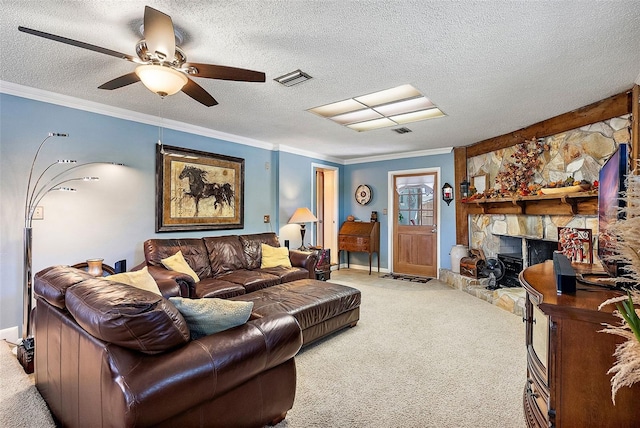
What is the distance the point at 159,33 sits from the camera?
168 centimetres

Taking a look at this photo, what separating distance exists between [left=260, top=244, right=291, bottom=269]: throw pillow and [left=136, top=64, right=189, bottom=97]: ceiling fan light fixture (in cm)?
271

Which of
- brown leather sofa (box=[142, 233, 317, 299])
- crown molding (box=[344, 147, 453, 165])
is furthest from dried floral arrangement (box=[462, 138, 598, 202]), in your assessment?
brown leather sofa (box=[142, 233, 317, 299])

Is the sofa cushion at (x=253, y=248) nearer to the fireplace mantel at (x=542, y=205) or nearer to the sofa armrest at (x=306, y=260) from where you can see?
the sofa armrest at (x=306, y=260)

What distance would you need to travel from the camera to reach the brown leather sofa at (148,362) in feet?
4.04

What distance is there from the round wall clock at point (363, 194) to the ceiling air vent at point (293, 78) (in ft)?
13.1

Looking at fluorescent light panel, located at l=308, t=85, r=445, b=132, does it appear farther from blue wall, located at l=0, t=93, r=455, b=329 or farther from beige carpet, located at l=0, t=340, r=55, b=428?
beige carpet, located at l=0, t=340, r=55, b=428

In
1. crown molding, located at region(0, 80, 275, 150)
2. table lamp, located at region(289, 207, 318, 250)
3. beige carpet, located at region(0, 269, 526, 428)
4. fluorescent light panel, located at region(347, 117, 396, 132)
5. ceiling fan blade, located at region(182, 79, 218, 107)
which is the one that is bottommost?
beige carpet, located at region(0, 269, 526, 428)

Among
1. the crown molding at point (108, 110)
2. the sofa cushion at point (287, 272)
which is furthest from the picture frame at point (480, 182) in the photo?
the crown molding at point (108, 110)

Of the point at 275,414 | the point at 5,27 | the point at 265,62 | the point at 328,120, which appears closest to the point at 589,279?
the point at 275,414

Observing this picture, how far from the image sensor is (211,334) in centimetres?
157

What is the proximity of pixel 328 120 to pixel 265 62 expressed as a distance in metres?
1.62

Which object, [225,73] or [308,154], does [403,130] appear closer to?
[308,154]

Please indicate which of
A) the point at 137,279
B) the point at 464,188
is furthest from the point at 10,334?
the point at 464,188

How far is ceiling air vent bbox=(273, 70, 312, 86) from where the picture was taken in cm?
258
